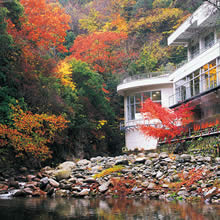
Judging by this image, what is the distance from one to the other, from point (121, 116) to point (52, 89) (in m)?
14.4

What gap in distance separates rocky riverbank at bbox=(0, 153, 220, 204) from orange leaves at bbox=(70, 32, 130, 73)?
72.7ft

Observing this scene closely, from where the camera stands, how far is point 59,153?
2881cm

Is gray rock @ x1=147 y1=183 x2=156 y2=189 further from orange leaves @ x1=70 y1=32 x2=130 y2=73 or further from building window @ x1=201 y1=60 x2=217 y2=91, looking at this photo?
orange leaves @ x1=70 y1=32 x2=130 y2=73

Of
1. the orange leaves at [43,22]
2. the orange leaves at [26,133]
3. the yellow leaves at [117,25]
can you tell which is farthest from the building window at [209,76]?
the yellow leaves at [117,25]

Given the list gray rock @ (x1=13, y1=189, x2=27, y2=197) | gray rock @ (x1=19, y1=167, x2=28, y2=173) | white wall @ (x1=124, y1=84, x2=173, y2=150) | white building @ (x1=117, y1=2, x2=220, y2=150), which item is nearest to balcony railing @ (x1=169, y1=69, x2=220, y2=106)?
white building @ (x1=117, y1=2, x2=220, y2=150)

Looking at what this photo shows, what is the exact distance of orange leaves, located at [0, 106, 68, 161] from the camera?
69.2ft

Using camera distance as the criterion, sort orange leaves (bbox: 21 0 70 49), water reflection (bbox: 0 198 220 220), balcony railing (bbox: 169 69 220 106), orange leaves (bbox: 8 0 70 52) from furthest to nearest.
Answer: orange leaves (bbox: 21 0 70 49)
orange leaves (bbox: 8 0 70 52)
balcony railing (bbox: 169 69 220 106)
water reflection (bbox: 0 198 220 220)

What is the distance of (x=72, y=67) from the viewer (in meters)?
33.9

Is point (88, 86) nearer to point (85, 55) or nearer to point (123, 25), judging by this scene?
point (85, 55)

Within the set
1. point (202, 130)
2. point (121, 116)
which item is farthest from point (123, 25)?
point (202, 130)

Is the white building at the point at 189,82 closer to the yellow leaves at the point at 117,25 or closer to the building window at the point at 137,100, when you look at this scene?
the building window at the point at 137,100

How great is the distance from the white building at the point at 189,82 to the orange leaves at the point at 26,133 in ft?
34.1

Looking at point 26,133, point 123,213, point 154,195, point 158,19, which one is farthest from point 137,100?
point 123,213

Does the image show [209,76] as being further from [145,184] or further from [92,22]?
[92,22]
